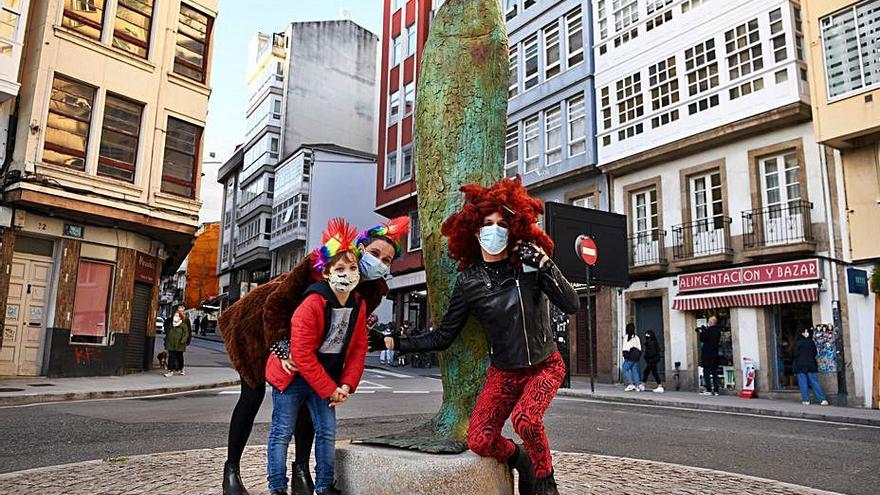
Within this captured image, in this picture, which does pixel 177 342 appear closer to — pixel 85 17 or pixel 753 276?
pixel 85 17

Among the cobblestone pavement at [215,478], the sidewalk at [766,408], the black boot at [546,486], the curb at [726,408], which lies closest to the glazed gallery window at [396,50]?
the curb at [726,408]

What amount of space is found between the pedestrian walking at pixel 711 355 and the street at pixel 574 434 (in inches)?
208

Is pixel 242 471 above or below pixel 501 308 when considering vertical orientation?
below

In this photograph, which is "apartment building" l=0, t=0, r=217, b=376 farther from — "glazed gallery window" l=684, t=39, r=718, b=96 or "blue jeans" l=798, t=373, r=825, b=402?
"blue jeans" l=798, t=373, r=825, b=402

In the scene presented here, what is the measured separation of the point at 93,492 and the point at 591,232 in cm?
1716

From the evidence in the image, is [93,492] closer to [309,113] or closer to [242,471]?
[242,471]

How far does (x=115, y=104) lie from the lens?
17.3 metres

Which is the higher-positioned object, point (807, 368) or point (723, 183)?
point (723, 183)

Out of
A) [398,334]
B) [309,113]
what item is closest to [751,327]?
[398,334]

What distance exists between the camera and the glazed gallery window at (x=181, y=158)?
61.0 ft

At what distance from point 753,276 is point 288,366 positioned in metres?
16.6

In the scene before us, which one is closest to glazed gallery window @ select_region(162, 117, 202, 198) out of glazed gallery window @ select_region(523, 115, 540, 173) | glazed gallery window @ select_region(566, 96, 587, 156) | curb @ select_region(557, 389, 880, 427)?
curb @ select_region(557, 389, 880, 427)

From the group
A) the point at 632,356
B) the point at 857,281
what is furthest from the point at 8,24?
the point at 857,281

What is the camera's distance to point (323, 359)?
374 centimetres
